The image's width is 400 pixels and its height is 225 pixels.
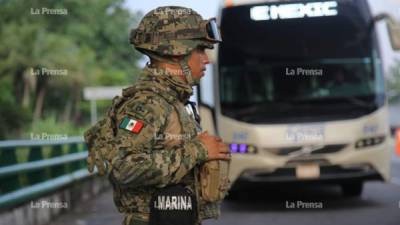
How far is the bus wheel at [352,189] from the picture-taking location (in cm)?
956

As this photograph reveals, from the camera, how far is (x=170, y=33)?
2598mm

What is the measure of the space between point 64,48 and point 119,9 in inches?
284

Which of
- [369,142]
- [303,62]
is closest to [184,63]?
[303,62]

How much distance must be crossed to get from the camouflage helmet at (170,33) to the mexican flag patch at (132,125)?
0.29 meters

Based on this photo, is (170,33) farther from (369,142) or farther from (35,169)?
(369,142)

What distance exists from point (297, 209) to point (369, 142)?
1.12 meters

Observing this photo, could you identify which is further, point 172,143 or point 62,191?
point 62,191

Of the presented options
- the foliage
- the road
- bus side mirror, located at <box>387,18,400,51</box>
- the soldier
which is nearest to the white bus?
bus side mirror, located at <box>387,18,400,51</box>

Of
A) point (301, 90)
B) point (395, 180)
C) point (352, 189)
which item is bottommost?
point (395, 180)

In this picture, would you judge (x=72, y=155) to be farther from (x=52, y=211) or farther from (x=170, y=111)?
(x=170, y=111)

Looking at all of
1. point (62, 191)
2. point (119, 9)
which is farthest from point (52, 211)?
point (119, 9)

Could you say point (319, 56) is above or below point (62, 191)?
above

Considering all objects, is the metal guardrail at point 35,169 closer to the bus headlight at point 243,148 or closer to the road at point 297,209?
the road at point 297,209

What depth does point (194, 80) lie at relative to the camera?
2678 millimetres
